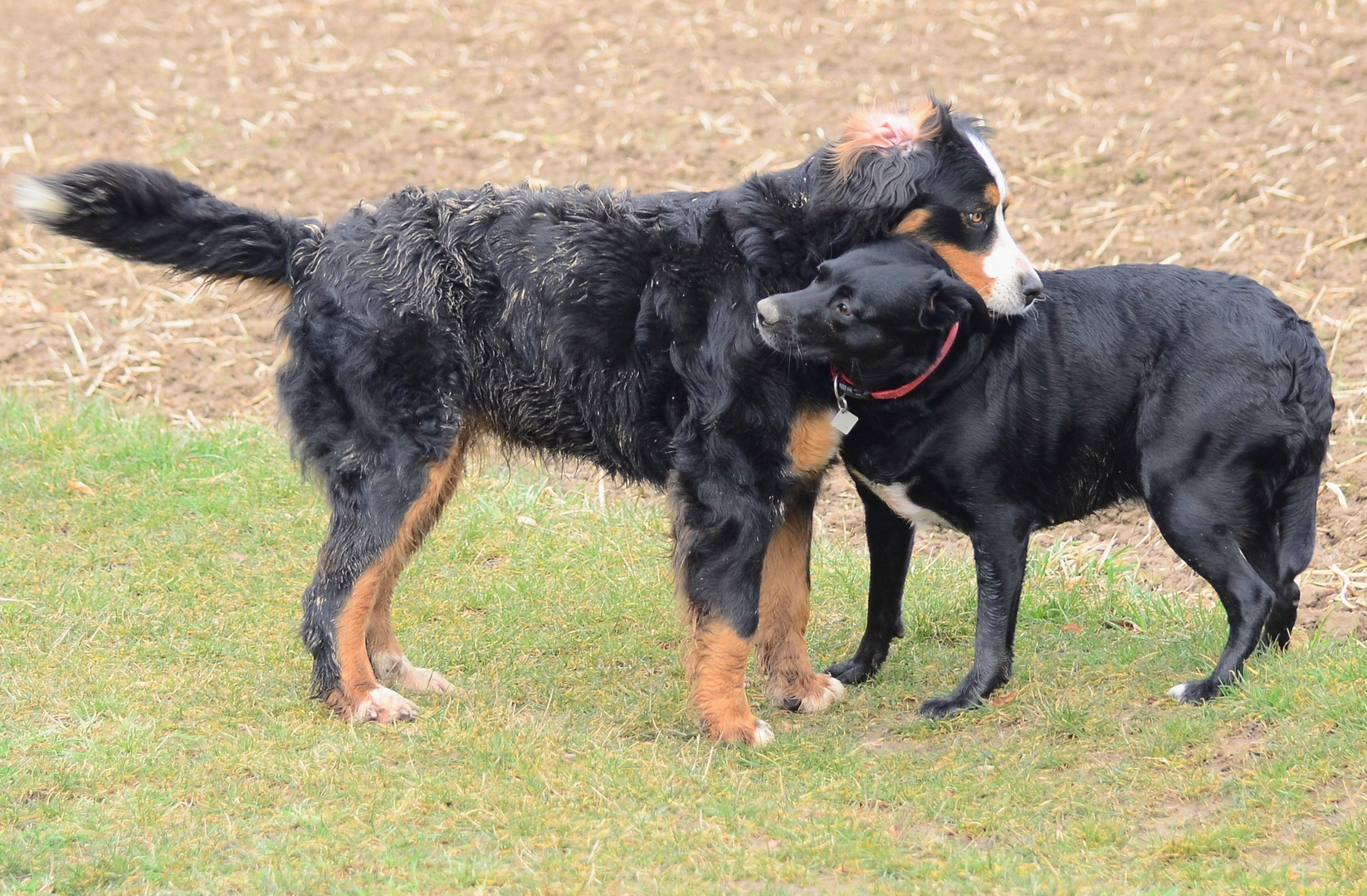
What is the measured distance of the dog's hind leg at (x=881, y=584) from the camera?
18.1 feet

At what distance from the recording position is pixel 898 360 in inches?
199

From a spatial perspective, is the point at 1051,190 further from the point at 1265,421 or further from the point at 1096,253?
the point at 1265,421

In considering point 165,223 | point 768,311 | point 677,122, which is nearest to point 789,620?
point 768,311

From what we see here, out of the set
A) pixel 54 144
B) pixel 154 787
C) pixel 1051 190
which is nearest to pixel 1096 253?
pixel 1051 190

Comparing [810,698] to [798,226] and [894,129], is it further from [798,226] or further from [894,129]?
[894,129]

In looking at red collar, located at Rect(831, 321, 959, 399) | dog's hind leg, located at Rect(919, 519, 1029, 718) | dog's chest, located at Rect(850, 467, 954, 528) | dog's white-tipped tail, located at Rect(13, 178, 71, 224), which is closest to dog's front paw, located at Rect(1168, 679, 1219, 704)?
dog's hind leg, located at Rect(919, 519, 1029, 718)

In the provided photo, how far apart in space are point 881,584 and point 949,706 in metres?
0.57

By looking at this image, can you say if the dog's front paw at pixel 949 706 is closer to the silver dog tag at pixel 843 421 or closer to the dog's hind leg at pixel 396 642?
the silver dog tag at pixel 843 421

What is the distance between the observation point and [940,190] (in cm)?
498

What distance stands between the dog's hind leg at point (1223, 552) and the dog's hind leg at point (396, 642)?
2.63m

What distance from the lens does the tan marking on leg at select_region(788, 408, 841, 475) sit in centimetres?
500

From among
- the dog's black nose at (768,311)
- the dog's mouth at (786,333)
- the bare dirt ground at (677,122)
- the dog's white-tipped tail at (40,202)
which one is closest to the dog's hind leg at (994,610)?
the dog's mouth at (786,333)

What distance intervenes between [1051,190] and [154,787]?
22.5 feet

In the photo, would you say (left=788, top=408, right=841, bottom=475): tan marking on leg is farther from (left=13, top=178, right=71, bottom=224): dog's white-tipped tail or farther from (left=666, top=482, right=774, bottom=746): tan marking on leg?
(left=13, top=178, right=71, bottom=224): dog's white-tipped tail
